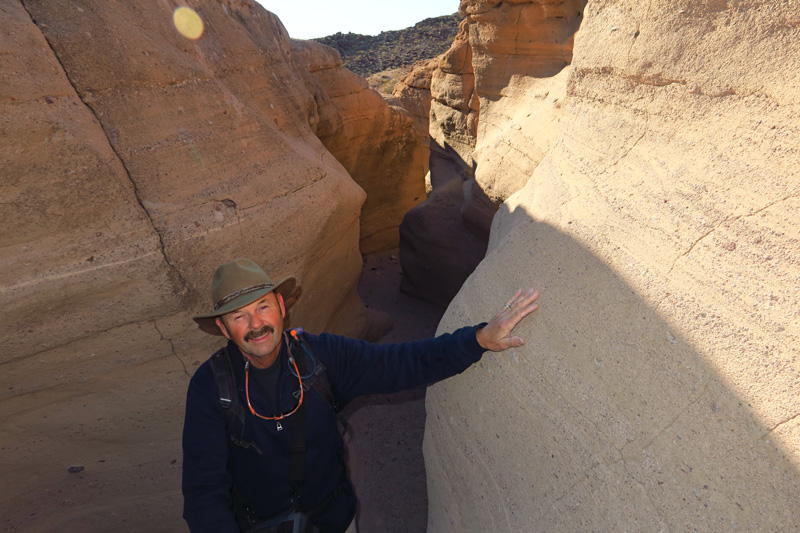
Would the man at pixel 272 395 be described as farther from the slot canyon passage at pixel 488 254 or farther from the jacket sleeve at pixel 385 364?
the slot canyon passage at pixel 488 254

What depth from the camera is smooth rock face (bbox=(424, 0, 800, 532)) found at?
126cm

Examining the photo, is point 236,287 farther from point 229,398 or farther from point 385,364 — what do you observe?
point 385,364

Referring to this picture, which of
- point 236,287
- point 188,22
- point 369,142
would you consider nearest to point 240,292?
point 236,287

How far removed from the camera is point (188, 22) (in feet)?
10.9

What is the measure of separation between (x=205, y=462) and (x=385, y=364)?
746 mm

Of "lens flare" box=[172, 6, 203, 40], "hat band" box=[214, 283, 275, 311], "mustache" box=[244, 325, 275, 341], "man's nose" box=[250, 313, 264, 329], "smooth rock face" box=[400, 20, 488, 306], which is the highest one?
"lens flare" box=[172, 6, 203, 40]

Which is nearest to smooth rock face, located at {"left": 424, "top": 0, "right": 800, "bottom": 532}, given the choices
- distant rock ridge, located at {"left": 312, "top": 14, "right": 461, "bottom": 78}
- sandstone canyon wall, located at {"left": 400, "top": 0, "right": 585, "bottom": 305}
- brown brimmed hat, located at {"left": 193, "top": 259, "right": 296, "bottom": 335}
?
brown brimmed hat, located at {"left": 193, "top": 259, "right": 296, "bottom": 335}

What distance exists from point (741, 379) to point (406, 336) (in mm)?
4689

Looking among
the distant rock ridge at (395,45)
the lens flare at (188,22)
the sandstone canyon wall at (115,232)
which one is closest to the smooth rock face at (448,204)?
the sandstone canyon wall at (115,232)

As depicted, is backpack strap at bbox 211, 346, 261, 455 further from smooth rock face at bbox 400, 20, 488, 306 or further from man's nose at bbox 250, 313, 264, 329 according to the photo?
smooth rock face at bbox 400, 20, 488, 306

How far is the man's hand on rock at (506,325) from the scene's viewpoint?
1803mm

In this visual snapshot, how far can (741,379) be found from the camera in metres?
1.27

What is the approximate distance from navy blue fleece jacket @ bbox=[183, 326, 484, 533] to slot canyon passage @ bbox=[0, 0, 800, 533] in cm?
23

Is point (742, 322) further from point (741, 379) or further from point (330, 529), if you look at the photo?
point (330, 529)
